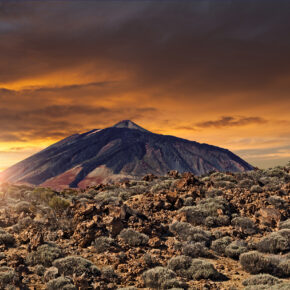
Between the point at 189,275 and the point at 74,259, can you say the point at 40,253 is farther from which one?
the point at 189,275

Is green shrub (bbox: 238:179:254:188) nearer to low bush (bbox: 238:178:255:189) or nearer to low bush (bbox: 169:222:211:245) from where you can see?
low bush (bbox: 238:178:255:189)

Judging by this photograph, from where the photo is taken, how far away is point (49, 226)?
53.2ft

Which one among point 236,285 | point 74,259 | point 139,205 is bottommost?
point 236,285

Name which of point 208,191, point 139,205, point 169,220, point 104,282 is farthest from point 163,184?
point 104,282

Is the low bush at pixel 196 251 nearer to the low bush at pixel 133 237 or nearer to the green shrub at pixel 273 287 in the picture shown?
the low bush at pixel 133 237

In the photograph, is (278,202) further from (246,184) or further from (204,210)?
(246,184)

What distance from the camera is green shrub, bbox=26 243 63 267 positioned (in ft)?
40.5

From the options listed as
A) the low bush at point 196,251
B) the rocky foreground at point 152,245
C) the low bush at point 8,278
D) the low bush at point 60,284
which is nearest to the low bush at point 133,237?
the rocky foreground at point 152,245

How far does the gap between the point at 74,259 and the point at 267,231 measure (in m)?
10.8

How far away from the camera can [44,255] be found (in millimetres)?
12555

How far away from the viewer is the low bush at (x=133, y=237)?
14268mm

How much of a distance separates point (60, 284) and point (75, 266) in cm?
152

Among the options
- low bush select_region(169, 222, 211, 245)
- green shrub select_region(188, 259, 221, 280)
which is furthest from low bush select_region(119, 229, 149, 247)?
green shrub select_region(188, 259, 221, 280)

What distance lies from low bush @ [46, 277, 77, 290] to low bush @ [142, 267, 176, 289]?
248 centimetres
